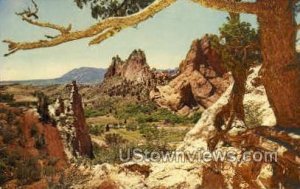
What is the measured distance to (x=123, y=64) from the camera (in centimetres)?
11269

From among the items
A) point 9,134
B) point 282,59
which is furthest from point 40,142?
point 282,59

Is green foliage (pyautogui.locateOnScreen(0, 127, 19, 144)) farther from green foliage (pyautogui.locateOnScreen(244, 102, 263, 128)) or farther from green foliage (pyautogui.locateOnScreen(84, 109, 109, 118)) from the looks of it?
green foliage (pyautogui.locateOnScreen(84, 109, 109, 118))

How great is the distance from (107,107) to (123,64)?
3203 centimetres

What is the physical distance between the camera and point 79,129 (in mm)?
25953

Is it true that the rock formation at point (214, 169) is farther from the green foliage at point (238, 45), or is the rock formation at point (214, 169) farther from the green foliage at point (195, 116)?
the green foliage at point (195, 116)

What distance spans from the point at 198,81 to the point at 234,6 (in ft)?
215

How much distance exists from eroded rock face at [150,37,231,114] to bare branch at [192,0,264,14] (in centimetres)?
6344

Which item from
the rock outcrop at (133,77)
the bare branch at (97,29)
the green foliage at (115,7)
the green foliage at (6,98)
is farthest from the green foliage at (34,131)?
the rock outcrop at (133,77)

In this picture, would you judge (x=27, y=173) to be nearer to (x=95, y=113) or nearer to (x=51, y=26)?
(x=51, y=26)

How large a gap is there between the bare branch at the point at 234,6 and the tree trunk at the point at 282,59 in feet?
0.62

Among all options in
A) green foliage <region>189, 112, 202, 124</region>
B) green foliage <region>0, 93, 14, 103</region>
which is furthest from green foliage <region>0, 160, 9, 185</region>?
green foliage <region>189, 112, 202, 124</region>

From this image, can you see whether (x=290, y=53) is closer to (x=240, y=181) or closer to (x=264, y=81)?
(x=264, y=81)

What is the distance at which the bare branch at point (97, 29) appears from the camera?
187 inches

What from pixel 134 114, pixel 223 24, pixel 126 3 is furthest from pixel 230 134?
pixel 134 114
